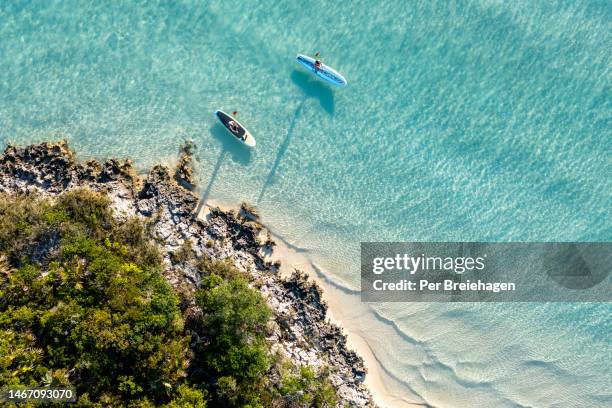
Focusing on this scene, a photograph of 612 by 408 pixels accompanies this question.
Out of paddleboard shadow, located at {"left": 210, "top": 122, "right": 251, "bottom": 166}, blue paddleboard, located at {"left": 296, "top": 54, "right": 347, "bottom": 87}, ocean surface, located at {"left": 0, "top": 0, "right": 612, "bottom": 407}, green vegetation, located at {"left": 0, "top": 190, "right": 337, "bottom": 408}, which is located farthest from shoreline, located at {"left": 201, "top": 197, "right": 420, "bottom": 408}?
blue paddleboard, located at {"left": 296, "top": 54, "right": 347, "bottom": 87}

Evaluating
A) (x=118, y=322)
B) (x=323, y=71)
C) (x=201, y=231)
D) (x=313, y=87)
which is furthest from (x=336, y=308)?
(x=323, y=71)

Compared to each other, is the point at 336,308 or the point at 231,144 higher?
the point at 231,144

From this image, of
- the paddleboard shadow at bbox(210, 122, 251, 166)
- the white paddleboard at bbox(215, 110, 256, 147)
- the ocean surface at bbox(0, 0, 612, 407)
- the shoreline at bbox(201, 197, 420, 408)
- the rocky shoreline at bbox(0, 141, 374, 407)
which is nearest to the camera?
the rocky shoreline at bbox(0, 141, 374, 407)

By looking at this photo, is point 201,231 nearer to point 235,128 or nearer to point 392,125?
point 235,128

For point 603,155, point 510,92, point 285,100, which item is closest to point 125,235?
point 285,100

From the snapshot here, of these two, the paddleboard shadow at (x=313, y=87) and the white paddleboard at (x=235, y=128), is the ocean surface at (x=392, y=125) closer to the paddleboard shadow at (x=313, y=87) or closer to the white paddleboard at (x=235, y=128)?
the paddleboard shadow at (x=313, y=87)

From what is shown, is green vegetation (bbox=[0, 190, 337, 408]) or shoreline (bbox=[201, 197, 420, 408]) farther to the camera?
shoreline (bbox=[201, 197, 420, 408])

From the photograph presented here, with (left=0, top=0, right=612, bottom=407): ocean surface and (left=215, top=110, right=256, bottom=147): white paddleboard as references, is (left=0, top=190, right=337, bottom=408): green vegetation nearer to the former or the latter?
(left=0, top=0, right=612, bottom=407): ocean surface
